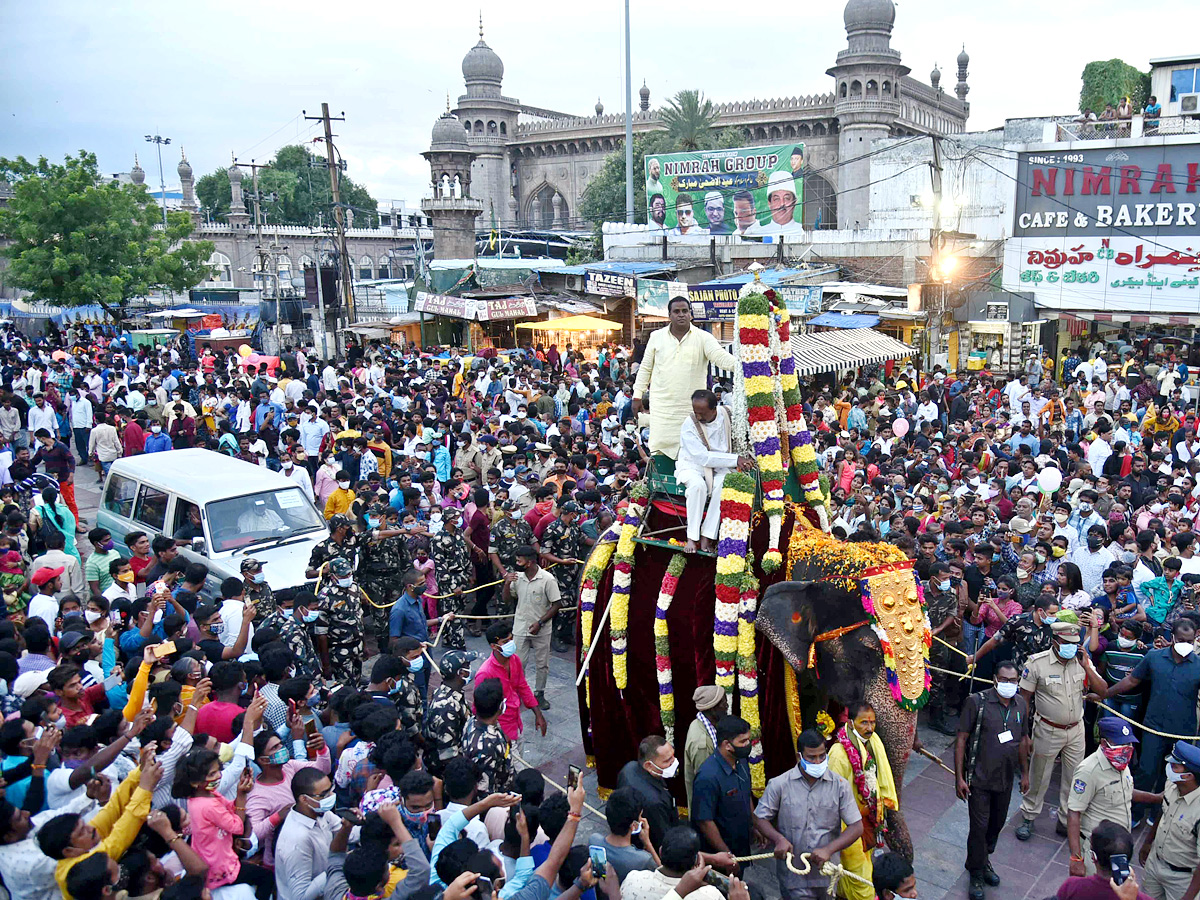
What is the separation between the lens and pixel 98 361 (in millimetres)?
23688

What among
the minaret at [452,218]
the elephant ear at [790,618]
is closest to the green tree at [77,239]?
the minaret at [452,218]

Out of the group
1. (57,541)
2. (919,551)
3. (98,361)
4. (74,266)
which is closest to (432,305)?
(98,361)

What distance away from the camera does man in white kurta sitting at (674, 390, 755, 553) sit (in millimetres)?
6090

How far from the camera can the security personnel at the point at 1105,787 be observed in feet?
17.0

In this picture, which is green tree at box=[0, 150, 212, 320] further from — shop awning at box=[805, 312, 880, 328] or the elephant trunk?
the elephant trunk

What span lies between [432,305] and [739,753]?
921 inches

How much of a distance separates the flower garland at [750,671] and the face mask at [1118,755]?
1983 mm

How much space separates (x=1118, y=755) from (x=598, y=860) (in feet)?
10.00

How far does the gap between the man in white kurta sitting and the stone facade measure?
3205 cm

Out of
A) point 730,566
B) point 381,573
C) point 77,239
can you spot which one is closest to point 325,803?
point 730,566

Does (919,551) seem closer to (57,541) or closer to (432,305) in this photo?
(57,541)

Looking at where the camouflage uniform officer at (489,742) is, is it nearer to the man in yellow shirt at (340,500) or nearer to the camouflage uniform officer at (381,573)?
the camouflage uniform officer at (381,573)

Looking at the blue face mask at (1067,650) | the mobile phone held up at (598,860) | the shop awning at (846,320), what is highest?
the shop awning at (846,320)

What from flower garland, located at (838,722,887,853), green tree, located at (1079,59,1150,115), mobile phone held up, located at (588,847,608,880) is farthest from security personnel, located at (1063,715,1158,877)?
green tree, located at (1079,59,1150,115)
